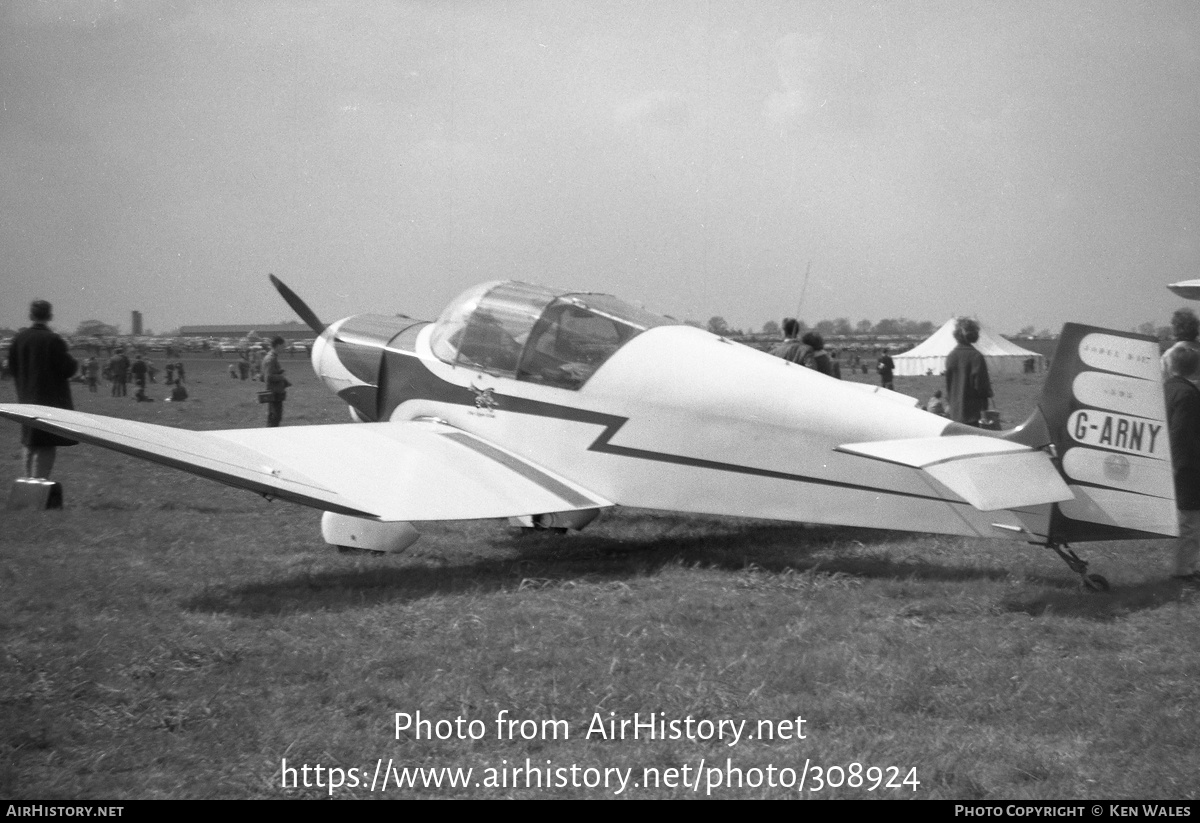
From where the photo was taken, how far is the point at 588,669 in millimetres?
4039

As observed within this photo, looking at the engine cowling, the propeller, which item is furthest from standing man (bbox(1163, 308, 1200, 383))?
the propeller

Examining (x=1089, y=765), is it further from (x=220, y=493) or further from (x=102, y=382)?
(x=102, y=382)

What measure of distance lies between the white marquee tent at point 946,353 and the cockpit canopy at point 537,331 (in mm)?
32053

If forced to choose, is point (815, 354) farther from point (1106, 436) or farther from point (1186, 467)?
point (1106, 436)

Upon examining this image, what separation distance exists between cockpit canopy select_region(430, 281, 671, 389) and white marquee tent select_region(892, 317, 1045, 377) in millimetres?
32053

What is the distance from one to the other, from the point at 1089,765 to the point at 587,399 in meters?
3.80

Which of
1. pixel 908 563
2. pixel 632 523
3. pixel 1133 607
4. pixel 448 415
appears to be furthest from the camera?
pixel 632 523

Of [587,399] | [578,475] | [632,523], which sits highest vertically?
[587,399]

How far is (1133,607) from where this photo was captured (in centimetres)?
496

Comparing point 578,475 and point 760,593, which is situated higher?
point 578,475

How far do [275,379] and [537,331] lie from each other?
7065 mm

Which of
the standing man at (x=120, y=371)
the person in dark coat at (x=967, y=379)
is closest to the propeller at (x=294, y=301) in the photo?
the person in dark coat at (x=967, y=379)

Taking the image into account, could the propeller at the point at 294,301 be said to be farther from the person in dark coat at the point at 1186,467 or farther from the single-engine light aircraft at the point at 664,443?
the person in dark coat at the point at 1186,467
